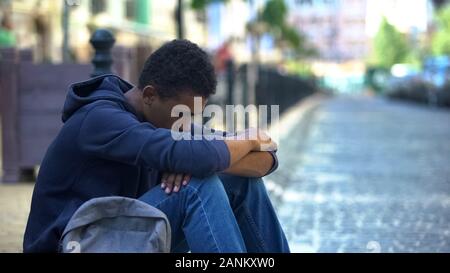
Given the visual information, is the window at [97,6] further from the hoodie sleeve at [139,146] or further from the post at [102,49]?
the hoodie sleeve at [139,146]

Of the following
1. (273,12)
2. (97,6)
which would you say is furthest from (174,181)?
(97,6)

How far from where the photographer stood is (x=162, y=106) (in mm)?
3311

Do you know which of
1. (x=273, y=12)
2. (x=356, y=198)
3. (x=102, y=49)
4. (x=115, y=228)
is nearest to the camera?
(x=115, y=228)

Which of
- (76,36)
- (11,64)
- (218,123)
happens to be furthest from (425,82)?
(11,64)

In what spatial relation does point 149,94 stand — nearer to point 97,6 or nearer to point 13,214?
point 13,214

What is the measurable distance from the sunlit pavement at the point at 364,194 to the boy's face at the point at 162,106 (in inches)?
102

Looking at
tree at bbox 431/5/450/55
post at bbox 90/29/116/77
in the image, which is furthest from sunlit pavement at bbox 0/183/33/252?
tree at bbox 431/5/450/55

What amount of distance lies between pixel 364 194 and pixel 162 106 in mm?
5405

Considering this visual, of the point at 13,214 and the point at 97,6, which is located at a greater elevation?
the point at 97,6

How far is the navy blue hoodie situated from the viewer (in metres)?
3.15

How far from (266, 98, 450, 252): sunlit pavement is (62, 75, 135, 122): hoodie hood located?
2634 millimetres

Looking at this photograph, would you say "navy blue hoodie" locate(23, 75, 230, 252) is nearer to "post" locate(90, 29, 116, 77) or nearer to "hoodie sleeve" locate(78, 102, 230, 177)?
"hoodie sleeve" locate(78, 102, 230, 177)
